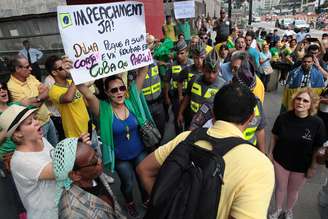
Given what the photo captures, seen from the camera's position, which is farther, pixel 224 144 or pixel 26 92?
pixel 26 92

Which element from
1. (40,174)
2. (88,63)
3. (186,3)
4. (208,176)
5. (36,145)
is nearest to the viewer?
(208,176)

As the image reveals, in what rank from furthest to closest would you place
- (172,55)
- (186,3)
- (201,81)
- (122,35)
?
(186,3)
(172,55)
(201,81)
(122,35)

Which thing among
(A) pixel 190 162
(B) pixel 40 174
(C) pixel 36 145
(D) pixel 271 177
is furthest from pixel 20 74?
(D) pixel 271 177

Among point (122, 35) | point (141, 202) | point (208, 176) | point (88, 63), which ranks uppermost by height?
point (122, 35)

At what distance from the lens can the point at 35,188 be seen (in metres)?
1.91

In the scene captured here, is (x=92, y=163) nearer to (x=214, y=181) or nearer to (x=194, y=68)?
(x=214, y=181)

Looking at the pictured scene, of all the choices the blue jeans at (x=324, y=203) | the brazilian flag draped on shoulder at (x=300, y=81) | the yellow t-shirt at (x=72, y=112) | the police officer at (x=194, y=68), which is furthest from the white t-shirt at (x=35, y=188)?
the brazilian flag draped on shoulder at (x=300, y=81)

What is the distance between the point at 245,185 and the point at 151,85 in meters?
3.11

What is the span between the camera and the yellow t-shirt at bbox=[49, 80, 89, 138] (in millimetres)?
3646

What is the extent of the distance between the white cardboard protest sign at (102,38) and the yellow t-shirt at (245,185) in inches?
70.5

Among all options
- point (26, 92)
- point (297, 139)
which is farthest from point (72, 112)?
point (297, 139)

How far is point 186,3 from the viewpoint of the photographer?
30.9ft

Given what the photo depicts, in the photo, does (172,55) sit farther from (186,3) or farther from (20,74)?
(186,3)

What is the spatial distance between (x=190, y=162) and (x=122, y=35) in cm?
211
